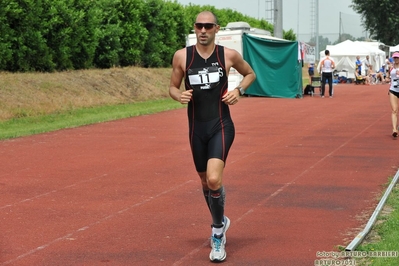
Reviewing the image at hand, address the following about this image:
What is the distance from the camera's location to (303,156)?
45.3 feet

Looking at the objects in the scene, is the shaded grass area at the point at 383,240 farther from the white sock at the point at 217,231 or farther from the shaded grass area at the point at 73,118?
the shaded grass area at the point at 73,118

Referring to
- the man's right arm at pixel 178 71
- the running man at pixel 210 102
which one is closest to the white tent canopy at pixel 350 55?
the man's right arm at pixel 178 71

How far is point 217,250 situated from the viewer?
22.7ft

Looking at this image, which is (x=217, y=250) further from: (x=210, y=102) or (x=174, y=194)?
(x=174, y=194)

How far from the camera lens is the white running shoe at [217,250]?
270 inches

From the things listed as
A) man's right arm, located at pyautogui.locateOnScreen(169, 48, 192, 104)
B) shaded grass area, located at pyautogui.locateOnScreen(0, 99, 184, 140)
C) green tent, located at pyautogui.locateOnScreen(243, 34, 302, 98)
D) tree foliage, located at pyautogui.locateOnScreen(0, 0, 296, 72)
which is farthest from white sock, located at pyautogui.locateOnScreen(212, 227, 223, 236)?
green tent, located at pyautogui.locateOnScreen(243, 34, 302, 98)

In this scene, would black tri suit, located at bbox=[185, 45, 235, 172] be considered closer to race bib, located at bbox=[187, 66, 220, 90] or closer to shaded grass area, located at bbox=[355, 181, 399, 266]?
race bib, located at bbox=[187, 66, 220, 90]

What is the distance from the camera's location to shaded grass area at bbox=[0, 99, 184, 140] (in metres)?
18.7

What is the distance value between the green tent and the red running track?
43.1ft

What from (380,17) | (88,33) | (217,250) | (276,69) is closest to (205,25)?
(217,250)

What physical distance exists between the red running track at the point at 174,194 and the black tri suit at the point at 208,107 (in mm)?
951

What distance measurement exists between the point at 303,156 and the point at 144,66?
21.9 meters

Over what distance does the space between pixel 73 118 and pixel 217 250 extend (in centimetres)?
1582

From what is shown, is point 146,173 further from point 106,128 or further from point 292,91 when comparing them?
point 292,91
